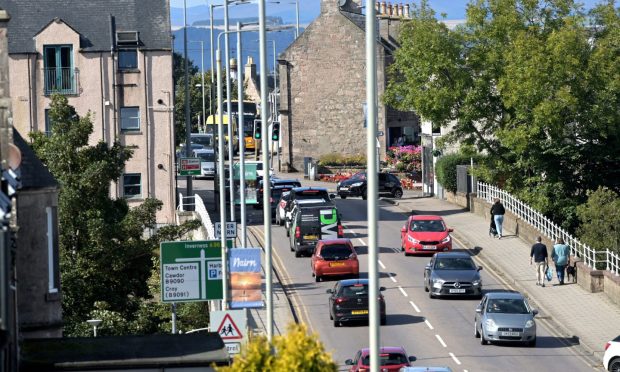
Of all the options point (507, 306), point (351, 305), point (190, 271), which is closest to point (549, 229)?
point (351, 305)

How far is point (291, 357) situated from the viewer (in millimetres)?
15227

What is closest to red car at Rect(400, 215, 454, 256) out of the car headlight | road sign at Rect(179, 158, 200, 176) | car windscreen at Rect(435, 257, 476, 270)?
car windscreen at Rect(435, 257, 476, 270)

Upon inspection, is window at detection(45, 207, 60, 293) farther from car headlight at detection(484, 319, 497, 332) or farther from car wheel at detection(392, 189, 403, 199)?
car wheel at detection(392, 189, 403, 199)

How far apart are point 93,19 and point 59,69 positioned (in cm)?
296

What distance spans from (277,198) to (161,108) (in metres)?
6.39

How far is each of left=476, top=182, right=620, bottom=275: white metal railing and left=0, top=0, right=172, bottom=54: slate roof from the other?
15.2 meters

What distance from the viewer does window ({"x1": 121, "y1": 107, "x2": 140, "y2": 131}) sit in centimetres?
6094

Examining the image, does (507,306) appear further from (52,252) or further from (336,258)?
(52,252)

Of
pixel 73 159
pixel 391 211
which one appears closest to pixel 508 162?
pixel 391 211

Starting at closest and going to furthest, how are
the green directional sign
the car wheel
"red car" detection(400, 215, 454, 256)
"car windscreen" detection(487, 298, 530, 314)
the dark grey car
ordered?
the green directional sign, "car windscreen" detection(487, 298, 530, 314), the dark grey car, "red car" detection(400, 215, 454, 256), the car wheel

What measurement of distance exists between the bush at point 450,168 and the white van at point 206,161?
17841 mm

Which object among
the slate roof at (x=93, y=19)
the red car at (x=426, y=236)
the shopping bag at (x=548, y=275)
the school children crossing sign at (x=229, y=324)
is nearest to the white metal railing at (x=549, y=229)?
the shopping bag at (x=548, y=275)

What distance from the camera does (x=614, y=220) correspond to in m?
46.5

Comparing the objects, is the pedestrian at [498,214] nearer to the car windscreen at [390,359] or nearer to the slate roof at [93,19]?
the slate roof at [93,19]
